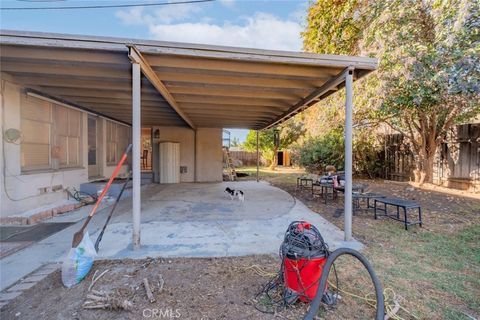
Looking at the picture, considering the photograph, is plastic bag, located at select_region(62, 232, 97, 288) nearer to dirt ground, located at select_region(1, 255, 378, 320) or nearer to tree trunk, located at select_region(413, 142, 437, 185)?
dirt ground, located at select_region(1, 255, 378, 320)

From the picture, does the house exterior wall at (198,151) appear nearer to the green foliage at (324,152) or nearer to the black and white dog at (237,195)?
the black and white dog at (237,195)

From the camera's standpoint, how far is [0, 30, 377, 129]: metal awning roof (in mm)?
2943

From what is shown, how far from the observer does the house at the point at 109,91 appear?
10.0 feet

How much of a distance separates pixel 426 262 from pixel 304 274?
6.74 feet

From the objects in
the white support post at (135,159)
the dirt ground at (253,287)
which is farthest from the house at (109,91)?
the dirt ground at (253,287)

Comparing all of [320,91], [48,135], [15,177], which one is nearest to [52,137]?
[48,135]

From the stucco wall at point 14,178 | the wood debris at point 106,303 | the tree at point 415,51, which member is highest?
the tree at point 415,51

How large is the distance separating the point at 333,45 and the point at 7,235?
930 centimetres

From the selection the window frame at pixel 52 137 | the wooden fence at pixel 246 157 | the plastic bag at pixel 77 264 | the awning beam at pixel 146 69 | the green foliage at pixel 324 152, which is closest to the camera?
the plastic bag at pixel 77 264

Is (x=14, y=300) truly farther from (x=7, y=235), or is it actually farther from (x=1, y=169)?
(x=1, y=169)

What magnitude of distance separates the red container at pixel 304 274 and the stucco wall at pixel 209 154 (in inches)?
331

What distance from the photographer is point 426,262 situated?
2.92 m

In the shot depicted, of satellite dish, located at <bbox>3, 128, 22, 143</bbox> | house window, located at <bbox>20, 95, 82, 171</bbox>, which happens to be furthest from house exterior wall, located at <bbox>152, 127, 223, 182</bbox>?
satellite dish, located at <bbox>3, 128, 22, 143</bbox>

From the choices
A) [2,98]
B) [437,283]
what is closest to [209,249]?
[437,283]
